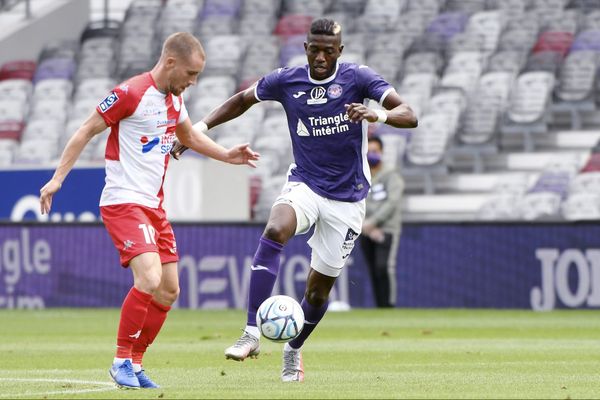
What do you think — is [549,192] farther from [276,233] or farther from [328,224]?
[276,233]

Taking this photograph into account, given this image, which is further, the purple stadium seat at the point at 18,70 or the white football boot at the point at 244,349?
the purple stadium seat at the point at 18,70

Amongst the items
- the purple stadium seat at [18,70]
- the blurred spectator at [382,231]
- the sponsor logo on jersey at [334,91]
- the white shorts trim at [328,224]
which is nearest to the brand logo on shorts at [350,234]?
the white shorts trim at [328,224]

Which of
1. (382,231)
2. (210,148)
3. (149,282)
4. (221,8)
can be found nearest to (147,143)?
(210,148)

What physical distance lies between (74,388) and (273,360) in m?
3.12

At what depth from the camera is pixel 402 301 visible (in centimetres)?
1923

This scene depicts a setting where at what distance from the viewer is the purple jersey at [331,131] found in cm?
897

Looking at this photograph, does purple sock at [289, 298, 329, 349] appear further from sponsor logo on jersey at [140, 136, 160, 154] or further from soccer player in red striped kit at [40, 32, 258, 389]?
sponsor logo on jersey at [140, 136, 160, 154]

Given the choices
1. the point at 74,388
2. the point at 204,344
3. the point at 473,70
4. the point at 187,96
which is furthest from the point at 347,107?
the point at 187,96

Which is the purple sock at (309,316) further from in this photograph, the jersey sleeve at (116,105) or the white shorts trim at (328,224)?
the jersey sleeve at (116,105)

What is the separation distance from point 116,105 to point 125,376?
156 centimetres

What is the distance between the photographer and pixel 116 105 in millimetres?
8266

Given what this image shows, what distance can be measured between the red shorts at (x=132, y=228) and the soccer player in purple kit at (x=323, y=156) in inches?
27.0

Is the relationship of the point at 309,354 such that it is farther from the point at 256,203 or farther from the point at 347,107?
the point at 256,203

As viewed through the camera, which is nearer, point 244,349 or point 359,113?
point 359,113
